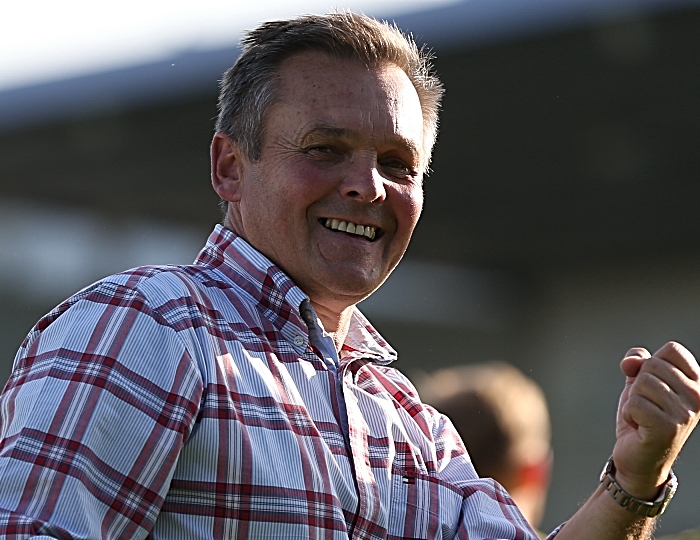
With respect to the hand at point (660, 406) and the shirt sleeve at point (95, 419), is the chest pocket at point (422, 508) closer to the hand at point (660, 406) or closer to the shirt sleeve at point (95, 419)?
the hand at point (660, 406)

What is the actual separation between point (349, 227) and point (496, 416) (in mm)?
1757

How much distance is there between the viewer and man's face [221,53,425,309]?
2596 mm

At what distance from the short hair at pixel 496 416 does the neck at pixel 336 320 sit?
58.2 inches

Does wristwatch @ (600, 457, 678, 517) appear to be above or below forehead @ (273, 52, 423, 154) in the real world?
below

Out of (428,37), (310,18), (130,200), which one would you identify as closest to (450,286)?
(130,200)

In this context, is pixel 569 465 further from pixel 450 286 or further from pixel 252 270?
pixel 252 270

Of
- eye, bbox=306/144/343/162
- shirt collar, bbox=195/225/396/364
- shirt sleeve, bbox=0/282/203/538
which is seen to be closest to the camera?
shirt sleeve, bbox=0/282/203/538

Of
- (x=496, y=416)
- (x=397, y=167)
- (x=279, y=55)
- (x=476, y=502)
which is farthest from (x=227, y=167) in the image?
(x=496, y=416)

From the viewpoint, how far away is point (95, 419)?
80.5 inches

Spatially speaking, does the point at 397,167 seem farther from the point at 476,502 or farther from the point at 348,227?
the point at 476,502

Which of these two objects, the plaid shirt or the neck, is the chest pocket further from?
the neck

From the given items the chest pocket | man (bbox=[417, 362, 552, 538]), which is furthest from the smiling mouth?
man (bbox=[417, 362, 552, 538])

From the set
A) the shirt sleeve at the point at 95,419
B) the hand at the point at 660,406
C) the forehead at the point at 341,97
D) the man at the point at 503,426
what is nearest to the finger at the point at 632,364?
the hand at the point at 660,406

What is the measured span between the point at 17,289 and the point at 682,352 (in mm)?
18650
